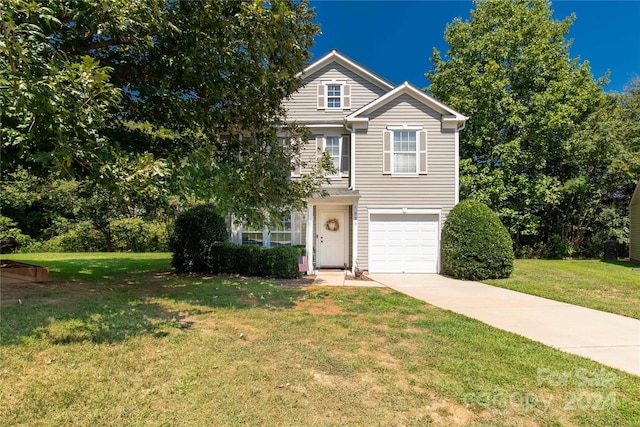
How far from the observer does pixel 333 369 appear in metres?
3.51

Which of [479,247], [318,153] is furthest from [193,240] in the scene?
[479,247]

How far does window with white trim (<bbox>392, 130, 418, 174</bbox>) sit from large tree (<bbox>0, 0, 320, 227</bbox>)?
4.26 m

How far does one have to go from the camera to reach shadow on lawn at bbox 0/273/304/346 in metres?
4.17

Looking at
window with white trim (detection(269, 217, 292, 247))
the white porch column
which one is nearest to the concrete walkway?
the white porch column

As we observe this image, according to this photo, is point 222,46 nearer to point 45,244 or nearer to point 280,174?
point 280,174

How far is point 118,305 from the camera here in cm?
556

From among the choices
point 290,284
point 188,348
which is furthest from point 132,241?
point 188,348

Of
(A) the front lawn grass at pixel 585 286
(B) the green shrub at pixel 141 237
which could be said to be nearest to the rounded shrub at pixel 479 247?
(A) the front lawn grass at pixel 585 286

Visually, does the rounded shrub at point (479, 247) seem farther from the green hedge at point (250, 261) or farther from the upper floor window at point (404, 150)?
the green hedge at point (250, 261)

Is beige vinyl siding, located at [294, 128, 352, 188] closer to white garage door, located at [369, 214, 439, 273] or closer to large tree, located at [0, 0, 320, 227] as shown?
white garage door, located at [369, 214, 439, 273]

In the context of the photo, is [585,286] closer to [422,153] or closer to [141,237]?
[422,153]

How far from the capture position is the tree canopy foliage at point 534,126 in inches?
630

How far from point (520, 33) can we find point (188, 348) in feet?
68.4

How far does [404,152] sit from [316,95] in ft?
13.8
